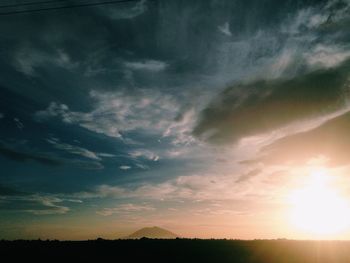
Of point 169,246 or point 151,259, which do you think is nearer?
point 151,259

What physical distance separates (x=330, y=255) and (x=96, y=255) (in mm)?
31332

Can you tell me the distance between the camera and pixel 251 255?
1555 inches

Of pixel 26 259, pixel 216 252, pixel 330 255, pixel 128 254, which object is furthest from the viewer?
pixel 330 255

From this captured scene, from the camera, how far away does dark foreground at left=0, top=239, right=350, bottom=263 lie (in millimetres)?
30406

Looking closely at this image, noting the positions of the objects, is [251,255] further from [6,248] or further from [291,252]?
[6,248]

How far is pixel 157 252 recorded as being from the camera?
35531 millimetres

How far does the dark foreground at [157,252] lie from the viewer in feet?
99.8

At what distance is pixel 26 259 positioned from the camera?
2819 centimetres

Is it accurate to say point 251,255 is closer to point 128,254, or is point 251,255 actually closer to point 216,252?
point 216,252

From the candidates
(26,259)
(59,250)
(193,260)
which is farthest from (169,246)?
(26,259)

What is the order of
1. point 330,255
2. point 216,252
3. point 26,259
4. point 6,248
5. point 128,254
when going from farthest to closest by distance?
point 330,255, point 216,252, point 128,254, point 6,248, point 26,259

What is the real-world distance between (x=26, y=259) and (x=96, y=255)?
6425mm

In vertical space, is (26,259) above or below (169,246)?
below

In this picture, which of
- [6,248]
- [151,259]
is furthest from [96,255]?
[6,248]
